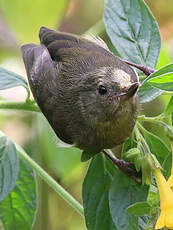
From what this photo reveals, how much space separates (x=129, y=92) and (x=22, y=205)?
449 mm

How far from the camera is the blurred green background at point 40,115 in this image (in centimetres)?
209

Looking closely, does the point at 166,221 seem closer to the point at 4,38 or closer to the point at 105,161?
the point at 105,161

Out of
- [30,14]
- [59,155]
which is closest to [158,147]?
[59,155]

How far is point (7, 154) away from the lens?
151 cm

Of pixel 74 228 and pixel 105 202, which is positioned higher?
pixel 105 202

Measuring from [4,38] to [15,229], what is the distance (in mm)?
1460

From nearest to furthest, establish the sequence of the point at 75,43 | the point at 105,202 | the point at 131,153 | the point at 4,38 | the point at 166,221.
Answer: the point at 166,221 → the point at 131,153 → the point at 105,202 → the point at 75,43 → the point at 4,38

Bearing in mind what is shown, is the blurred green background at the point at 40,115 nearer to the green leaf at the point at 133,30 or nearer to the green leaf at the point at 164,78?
the green leaf at the point at 133,30

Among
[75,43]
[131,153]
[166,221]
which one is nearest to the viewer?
[166,221]

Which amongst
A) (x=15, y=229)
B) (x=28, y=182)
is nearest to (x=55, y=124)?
(x=28, y=182)

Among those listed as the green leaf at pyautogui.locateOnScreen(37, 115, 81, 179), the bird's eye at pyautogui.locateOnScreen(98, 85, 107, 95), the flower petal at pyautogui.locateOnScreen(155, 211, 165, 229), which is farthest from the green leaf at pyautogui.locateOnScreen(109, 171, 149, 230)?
the green leaf at pyautogui.locateOnScreen(37, 115, 81, 179)

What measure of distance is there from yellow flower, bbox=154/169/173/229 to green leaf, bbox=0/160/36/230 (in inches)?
17.9

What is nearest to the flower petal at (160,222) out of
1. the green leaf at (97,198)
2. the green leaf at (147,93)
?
the green leaf at (97,198)

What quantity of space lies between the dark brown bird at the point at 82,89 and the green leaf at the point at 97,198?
7 cm
